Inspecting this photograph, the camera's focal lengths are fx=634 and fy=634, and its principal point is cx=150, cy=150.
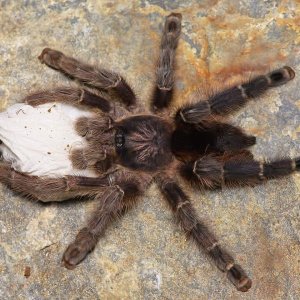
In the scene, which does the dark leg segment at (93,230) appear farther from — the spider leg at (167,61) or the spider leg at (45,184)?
the spider leg at (167,61)

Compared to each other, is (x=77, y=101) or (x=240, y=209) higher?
(x=77, y=101)

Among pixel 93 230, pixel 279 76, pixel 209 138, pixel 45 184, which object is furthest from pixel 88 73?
pixel 279 76

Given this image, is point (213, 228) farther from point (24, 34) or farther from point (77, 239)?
point (24, 34)

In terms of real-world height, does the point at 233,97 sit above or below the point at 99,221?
above

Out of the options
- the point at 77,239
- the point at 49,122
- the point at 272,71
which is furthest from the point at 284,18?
the point at 77,239

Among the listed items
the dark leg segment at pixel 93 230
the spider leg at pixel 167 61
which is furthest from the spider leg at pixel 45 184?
the spider leg at pixel 167 61

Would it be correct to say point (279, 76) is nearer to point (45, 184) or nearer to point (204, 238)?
point (204, 238)
